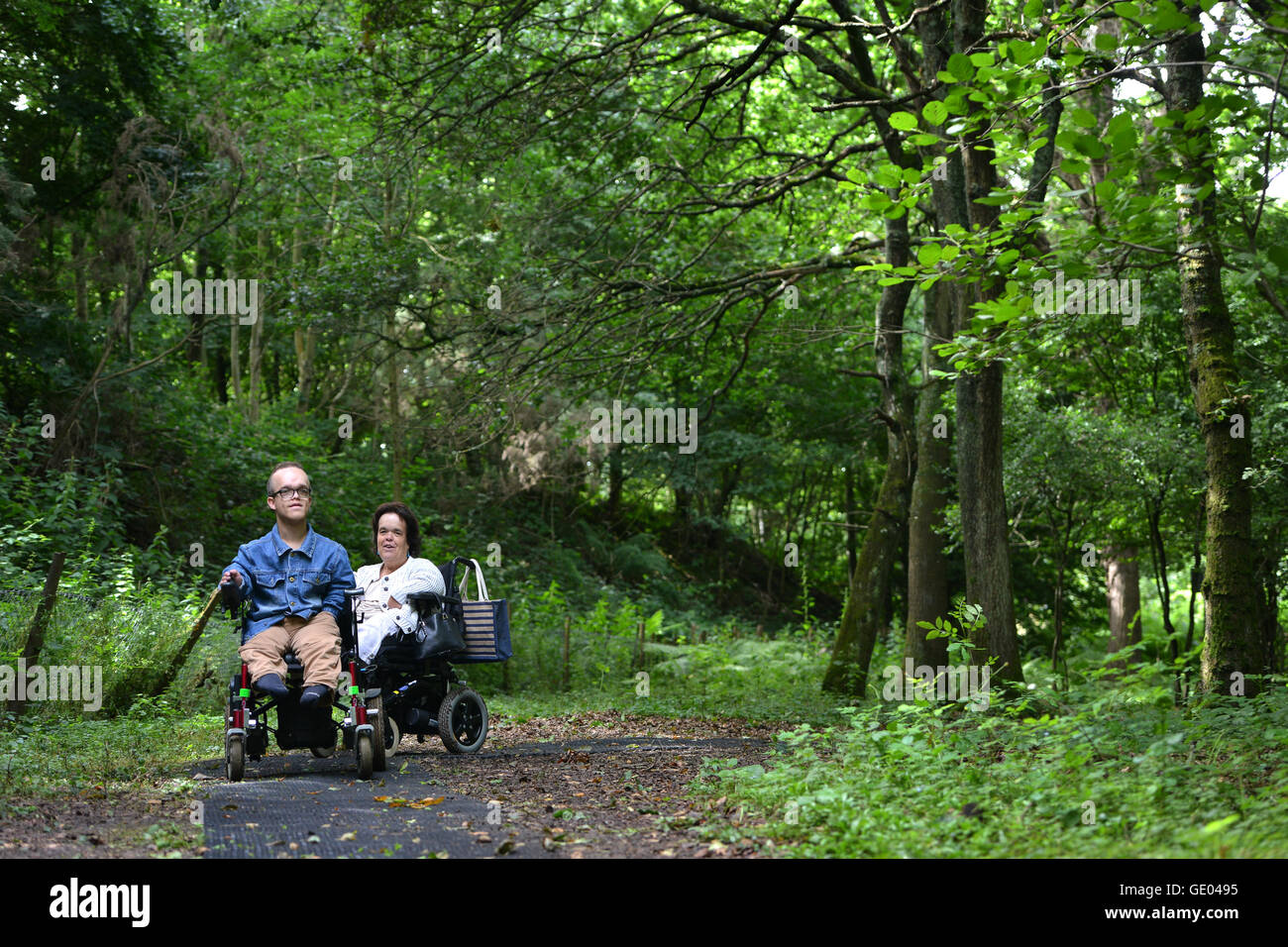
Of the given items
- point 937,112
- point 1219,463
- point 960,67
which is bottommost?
point 1219,463

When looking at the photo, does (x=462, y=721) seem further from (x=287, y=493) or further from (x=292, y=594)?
(x=287, y=493)

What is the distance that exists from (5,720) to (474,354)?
534 cm

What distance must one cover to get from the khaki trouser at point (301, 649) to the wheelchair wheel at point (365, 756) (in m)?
0.34

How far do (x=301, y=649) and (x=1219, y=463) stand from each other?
6.68 m

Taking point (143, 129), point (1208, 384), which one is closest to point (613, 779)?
point (1208, 384)

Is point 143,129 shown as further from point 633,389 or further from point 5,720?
point 5,720

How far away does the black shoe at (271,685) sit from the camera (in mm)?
6074

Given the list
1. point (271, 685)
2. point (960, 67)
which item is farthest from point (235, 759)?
point (960, 67)

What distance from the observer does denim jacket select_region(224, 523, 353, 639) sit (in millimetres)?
6418

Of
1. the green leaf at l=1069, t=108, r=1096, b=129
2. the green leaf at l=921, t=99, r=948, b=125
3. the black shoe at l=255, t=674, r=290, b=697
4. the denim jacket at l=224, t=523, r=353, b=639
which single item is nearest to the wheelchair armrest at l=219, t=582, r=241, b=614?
the denim jacket at l=224, t=523, r=353, b=639

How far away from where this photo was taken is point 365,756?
6348 millimetres

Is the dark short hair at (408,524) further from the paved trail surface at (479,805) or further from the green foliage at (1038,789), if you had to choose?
the green foliage at (1038,789)

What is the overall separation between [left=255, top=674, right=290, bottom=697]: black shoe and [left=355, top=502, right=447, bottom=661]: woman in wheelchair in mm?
1184

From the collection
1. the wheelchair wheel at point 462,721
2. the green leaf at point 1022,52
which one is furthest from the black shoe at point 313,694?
the green leaf at point 1022,52
